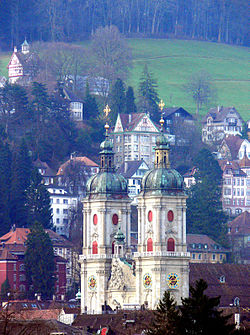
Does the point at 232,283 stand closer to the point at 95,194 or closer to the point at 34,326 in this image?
the point at 95,194

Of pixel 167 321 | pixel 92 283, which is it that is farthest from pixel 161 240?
pixel 167 321

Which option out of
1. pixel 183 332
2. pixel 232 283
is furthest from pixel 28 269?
pixel 183 332

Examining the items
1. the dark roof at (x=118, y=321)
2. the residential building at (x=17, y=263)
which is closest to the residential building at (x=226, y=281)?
the residential building at (x=17, y=263)

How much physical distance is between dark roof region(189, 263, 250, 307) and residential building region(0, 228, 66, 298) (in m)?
22.9

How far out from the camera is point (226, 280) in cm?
16162

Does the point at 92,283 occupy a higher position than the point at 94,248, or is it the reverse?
the point at 94,248

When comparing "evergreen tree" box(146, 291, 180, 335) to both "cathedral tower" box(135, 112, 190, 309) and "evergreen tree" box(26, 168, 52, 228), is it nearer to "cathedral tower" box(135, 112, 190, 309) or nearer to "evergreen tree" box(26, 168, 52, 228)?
"cathedral tower" box(135, 112, 190, 309)

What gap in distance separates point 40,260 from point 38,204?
16.7 m

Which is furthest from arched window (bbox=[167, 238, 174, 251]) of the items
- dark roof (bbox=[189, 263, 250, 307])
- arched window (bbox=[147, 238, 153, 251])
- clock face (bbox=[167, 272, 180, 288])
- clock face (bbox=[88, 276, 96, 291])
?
dark roof (bbox=[189, 263, 250, 307])

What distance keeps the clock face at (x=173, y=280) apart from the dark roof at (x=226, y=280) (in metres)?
11.8

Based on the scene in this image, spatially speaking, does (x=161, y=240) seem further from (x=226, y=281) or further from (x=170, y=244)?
(x=226, y=281)

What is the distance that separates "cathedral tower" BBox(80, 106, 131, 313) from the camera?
495ft

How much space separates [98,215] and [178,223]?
8.32 m

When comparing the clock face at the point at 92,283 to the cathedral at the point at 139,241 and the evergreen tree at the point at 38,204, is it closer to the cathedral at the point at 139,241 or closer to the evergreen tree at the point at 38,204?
the cathedral at the point at 139,241
